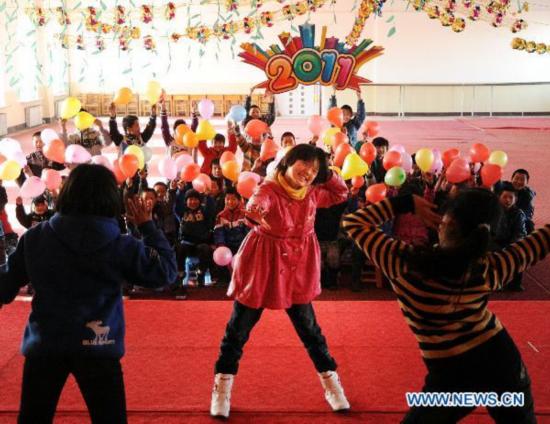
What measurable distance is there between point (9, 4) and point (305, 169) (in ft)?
46.4

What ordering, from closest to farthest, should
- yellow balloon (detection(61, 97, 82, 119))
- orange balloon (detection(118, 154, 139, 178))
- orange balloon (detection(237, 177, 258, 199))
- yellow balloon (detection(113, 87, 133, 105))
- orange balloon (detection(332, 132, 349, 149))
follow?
1. orange balloon (detection(237, 177, 258, 199))
2. orange balloon (detection(118, 154, 139, 178))
3. orange balloon (detection(332, 132, 349, 149))
4. yellow balloon (detection(61, 97, 82, 119))
5. yellow balloon (detection(113, 87, 133, 105))

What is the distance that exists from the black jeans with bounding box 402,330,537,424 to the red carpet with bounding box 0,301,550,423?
43.8 inches

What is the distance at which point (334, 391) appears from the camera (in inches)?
121

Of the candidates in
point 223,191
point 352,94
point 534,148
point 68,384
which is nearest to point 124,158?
point 223,191

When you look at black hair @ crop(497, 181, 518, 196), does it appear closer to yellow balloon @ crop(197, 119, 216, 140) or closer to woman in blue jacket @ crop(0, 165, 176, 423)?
yellow balloon @ crop(197, 119, 216, 140)

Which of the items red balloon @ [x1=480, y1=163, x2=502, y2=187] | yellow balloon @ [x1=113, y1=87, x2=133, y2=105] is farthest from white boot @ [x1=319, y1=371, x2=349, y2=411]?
yellow balloon @ [x1=113, y1=87, x2=133, y2=105]

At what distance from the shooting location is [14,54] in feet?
49.4

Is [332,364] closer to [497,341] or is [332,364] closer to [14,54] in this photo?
[497,341]

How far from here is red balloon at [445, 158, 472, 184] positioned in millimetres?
5320

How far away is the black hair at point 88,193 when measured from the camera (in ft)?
6.42

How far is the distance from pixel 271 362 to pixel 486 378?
1.87m

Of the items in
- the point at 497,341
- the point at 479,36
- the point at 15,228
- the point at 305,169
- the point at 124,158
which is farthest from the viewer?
the point at 479,36

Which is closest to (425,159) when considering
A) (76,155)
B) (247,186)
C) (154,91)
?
(247,186)

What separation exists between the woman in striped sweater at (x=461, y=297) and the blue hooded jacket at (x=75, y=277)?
764mm
